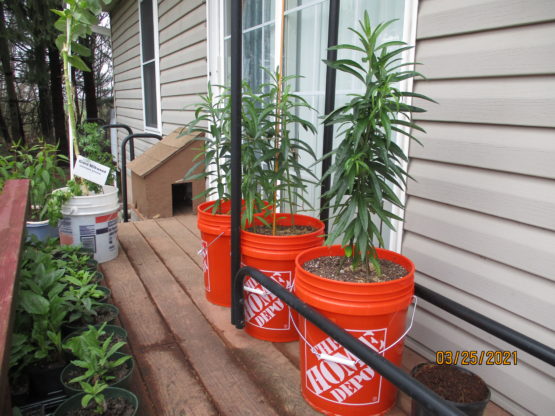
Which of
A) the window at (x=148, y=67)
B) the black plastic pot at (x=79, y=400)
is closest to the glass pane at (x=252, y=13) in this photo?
the black plastic pot at (x=79, y=400)

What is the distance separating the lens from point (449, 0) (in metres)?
1.57

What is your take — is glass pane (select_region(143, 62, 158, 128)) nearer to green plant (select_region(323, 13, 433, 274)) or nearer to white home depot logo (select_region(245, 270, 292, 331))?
white home depot logo (select_region(245, 270, 292, 331))

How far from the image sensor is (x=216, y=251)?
2.12m

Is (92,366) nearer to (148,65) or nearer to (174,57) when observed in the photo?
(174,57)

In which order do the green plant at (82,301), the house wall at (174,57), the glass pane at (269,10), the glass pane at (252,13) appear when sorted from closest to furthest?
the green plant at (82,301) → the glass pane at (269,10) → the glass pane at (252,13) → the house wall at (174,57)

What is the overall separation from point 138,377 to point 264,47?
238cm

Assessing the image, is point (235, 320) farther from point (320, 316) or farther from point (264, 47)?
point (264, 47)

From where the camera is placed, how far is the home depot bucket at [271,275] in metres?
1.76

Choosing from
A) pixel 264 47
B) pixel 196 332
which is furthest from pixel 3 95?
pixel 196 332

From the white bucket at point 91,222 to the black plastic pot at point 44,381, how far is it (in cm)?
137

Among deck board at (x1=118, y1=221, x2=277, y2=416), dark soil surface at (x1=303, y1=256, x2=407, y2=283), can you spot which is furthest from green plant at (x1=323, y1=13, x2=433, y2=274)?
deck board at (x1=118, y1=221, x2=277, y2=416)

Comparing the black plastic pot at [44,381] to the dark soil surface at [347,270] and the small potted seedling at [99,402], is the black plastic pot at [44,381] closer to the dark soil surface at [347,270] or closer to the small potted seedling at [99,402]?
the small potted seedling at [99,402]

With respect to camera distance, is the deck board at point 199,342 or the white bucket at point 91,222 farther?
the white bucket at point 91,222

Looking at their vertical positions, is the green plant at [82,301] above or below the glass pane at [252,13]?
below
